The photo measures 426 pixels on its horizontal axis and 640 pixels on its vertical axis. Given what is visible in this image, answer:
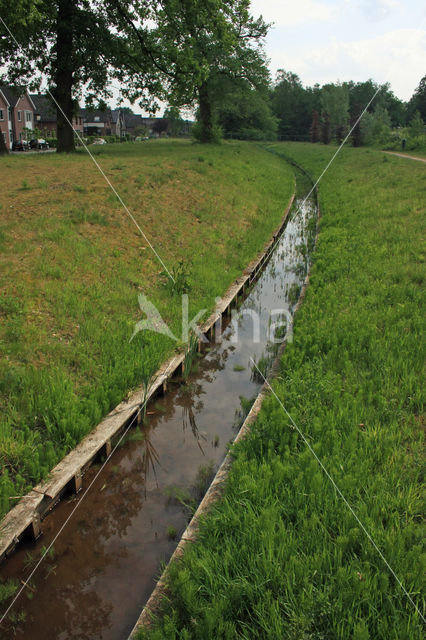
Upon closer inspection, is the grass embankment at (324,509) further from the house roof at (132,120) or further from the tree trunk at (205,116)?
the house roof at (132,120)

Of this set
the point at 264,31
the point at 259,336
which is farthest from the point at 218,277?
the point at 264,31

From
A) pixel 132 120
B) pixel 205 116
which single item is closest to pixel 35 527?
pixel 205 116

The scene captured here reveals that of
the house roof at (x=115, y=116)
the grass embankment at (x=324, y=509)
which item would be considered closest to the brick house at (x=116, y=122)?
the house roof at (x=115, y=116)

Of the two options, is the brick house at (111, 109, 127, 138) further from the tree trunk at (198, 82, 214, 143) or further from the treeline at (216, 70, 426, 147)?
the tree trunk at (198, 82, 214, 143)

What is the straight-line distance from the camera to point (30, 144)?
56562mm

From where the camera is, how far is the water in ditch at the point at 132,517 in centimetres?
343

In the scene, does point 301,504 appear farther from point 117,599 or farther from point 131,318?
point 131,318

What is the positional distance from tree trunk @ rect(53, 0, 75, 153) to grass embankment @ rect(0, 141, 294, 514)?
9064 millimetres

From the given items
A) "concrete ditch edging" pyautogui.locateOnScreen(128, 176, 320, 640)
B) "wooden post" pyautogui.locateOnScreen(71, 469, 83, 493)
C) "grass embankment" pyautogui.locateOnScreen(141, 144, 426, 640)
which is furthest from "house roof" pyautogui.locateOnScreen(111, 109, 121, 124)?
"wooden post" pyautogui.locateOnScreen(71, 469, 83, 493)

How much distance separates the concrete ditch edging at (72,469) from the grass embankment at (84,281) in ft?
0.35

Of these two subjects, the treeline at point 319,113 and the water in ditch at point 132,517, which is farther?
the treeline at point 319,113

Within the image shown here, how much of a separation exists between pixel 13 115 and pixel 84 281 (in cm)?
7024

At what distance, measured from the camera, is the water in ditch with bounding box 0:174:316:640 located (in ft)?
11.2

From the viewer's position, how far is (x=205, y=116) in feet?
137
